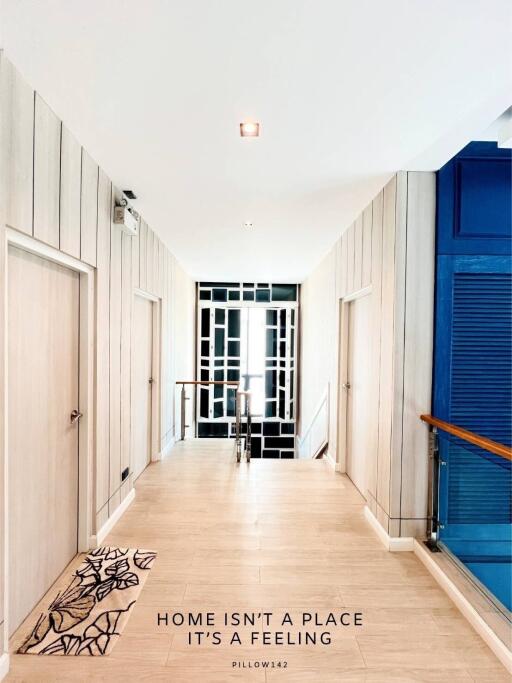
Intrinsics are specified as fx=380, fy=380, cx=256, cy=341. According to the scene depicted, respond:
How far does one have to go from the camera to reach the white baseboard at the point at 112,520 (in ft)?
8.67

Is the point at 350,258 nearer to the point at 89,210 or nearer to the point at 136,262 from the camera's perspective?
the point at 136,262

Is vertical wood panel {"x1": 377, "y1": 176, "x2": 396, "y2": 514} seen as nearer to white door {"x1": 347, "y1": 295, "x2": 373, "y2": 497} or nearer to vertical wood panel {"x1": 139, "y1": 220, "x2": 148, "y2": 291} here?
white door {"x1": 347, "y1": 295, "x2": 373, "y2": 497}

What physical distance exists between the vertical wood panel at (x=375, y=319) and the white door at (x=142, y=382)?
7.13 feet

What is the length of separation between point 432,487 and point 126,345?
8.65ft

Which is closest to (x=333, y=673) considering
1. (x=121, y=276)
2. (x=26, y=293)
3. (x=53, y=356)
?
(x=53, y=356)

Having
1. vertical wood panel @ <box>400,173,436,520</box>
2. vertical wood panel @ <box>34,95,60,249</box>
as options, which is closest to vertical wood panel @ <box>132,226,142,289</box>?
vertical wood panel @ <box>34,95,60,249</box>

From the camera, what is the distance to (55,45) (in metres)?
1.57

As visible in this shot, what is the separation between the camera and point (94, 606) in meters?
2.08

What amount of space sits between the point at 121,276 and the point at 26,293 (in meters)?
1.24

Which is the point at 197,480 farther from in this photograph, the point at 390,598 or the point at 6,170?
the point at 6,170

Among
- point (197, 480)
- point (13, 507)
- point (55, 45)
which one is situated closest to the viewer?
point (55, 45)

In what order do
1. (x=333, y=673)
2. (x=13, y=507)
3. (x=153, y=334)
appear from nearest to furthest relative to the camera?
(x=333, y=673) → (x=13, y=507) → (x=153, y=334)

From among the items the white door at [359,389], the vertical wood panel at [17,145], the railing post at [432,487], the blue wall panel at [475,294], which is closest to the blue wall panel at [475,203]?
the blue wall panel at [475,294]

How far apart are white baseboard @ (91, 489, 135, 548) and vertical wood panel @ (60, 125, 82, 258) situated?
6.32 ft
